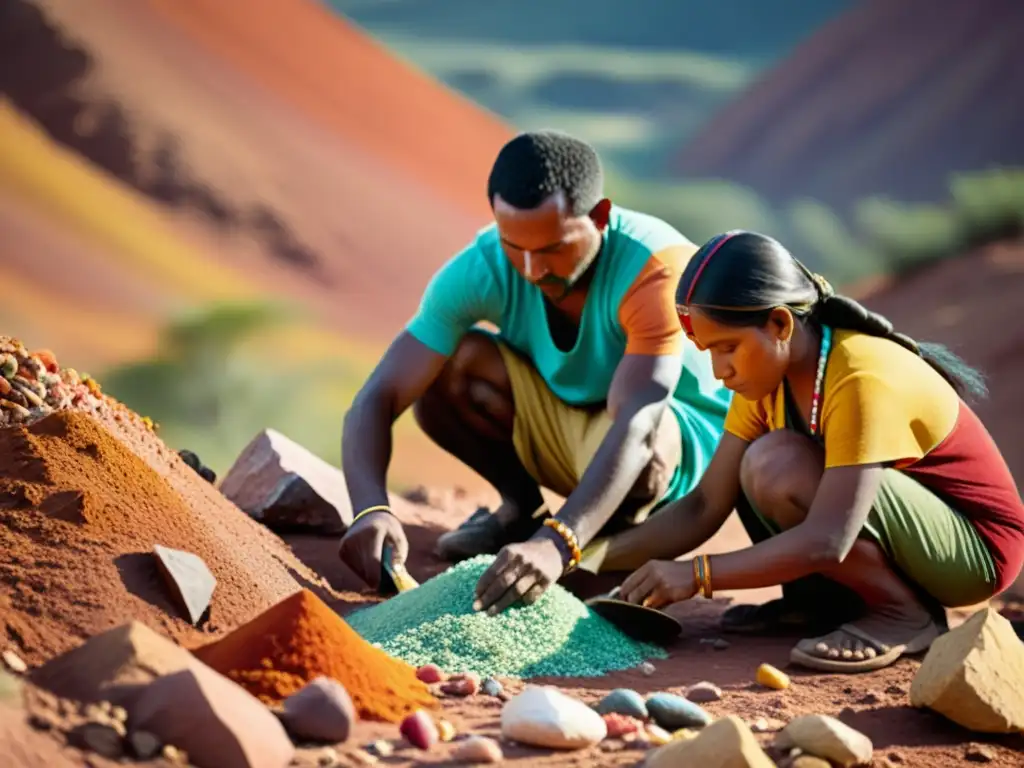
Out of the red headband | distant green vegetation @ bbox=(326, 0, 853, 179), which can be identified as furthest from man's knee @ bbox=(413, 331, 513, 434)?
distant green vegetation @ bbox=(326, 0, 853, 179)

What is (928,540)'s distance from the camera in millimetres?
3316

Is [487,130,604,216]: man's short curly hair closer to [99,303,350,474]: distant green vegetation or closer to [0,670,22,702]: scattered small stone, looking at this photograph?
[0,670,22,702]: scattered small stone

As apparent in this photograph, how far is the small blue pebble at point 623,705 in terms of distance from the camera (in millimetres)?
2758

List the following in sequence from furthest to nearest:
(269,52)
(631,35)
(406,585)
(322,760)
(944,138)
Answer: (631,35) < (944,138) < (269,52) < (406,585) < (322,760)

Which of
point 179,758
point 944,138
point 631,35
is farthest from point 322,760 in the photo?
point 631,35

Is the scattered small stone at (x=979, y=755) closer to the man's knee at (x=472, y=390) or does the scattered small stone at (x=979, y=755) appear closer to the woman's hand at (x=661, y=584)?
the woman's hand at (x=661, y=584)

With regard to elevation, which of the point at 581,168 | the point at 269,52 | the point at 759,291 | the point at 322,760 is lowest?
the point at 322,760

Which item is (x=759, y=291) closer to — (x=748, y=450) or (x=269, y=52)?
(x=748, y=450)

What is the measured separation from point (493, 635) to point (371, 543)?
1.82ft

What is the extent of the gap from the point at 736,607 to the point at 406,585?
0.90m

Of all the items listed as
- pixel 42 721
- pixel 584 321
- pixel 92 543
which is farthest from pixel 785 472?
pixel 42 721

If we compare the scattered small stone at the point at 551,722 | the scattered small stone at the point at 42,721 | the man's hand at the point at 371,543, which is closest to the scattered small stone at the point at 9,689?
the scattered small stone at the point at 42,721

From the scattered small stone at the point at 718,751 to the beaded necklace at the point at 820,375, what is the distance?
1.08 metres

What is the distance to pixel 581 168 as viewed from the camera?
3.78 m
